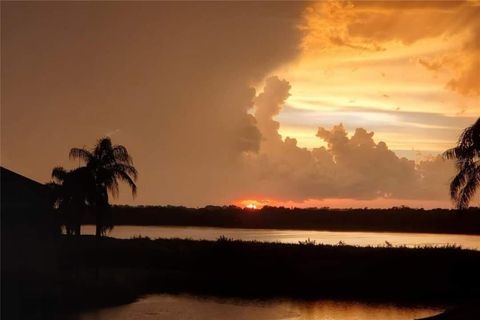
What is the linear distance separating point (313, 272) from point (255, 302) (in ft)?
63.4

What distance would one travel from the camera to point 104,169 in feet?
147

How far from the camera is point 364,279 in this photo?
189ft

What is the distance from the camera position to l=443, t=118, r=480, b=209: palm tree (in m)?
33.3

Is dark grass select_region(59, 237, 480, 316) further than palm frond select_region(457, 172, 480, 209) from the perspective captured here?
Yes

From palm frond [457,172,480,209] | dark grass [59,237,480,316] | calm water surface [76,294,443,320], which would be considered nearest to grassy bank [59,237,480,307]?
dark grass [59,237,480,316]

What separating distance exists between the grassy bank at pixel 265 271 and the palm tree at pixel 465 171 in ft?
40.8

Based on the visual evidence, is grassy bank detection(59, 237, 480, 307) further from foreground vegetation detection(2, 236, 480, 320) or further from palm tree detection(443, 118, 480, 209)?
palm tree detection(443, 118, 480, 209)

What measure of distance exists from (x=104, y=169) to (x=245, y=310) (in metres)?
14.9

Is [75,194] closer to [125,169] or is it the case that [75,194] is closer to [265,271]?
[125,169]

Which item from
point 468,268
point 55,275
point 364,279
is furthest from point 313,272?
point 55,275

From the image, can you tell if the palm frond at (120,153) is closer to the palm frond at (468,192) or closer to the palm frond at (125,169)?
the palm frond at (125,169)

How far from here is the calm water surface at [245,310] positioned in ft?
116

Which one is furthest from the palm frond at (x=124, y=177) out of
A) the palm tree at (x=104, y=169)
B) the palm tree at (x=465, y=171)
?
the palm tree at (x=465, y=171)

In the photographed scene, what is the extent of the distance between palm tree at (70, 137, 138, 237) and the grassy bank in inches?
140
